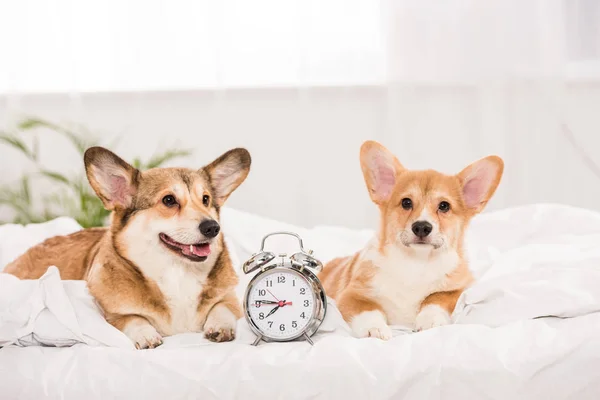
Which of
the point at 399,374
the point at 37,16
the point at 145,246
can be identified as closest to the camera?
the point at 399,374

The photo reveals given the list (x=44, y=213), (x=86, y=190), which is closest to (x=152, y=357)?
(x=86, y=190)

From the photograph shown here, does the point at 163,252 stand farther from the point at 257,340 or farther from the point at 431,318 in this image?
the point at 431,318

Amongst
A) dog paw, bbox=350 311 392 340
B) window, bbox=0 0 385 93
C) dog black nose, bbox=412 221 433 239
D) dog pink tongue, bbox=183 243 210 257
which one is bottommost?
dog paw, bbox=350 311 392 340

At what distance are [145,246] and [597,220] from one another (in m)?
1.52

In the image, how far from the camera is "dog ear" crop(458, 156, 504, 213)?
1.59 meters

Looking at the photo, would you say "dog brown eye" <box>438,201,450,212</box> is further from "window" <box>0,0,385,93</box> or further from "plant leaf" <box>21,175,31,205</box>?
"plant leaf" <box>21,175,31,205</box>

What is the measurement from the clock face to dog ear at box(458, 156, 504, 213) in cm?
45

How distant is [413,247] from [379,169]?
8.6 inches

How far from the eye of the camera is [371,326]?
1.58m

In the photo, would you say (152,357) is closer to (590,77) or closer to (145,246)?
(145,246)

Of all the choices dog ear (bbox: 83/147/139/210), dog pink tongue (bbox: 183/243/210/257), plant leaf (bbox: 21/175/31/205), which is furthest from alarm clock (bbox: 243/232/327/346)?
plant leaf (bbox: 21/175/31/205)

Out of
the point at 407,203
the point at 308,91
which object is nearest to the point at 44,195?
the point at 308,91

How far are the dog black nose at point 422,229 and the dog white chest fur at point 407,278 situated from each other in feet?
0.18

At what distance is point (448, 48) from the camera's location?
334 centimetres
